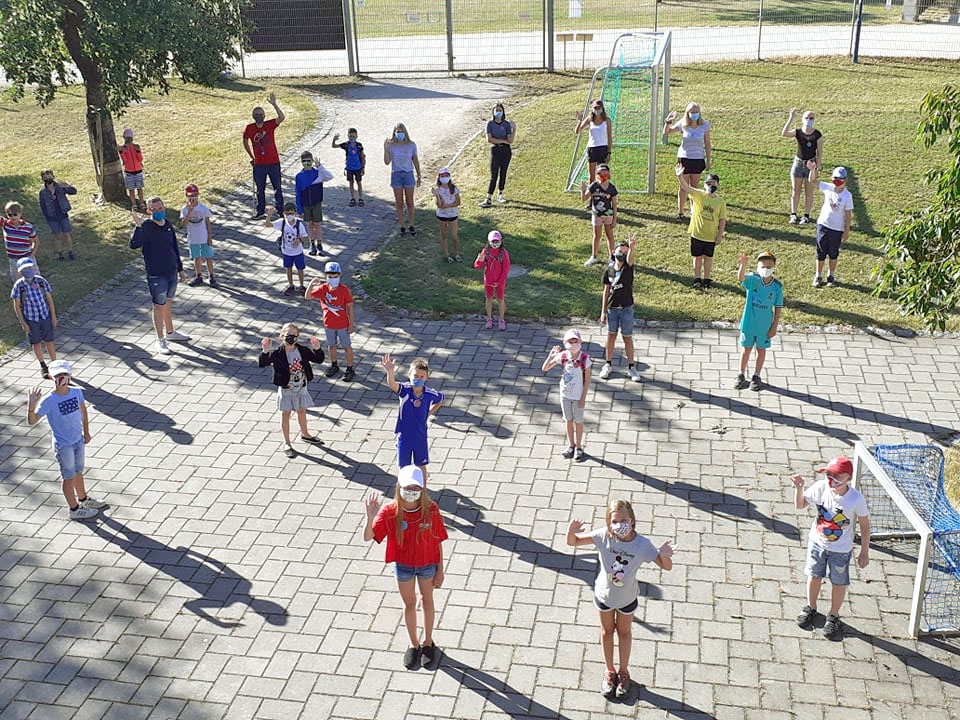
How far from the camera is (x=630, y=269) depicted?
38.4ft

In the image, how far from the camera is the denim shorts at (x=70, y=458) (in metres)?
9.59

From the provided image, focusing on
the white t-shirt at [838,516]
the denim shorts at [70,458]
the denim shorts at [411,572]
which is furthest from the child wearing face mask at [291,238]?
the white t-shirt at [838,516]

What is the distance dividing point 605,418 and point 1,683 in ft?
21.5

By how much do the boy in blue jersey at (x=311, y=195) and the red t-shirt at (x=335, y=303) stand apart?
4.42 meters

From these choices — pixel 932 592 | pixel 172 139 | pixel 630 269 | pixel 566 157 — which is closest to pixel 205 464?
pixel 630 269

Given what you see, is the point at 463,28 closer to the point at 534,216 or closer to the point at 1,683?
the point at 534,216

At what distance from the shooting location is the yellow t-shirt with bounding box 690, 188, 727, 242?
45.6 ft

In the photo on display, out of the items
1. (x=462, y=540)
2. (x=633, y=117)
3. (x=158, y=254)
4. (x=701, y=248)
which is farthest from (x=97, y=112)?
(x=462, y=540)

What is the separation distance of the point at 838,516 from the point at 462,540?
134 inches

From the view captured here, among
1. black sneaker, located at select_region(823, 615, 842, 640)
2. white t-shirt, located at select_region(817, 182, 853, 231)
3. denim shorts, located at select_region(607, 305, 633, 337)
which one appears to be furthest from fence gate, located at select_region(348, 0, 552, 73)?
black sneaker, located at select_region(823, 615, 842, 640)

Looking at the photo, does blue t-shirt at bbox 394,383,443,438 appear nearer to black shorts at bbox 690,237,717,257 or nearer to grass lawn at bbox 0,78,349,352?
black shorts at bbox 690,237,717,257

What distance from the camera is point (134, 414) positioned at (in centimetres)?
1196

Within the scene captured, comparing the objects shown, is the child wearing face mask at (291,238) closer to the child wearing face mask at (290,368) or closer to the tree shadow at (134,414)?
the tree shadow at (134,414)

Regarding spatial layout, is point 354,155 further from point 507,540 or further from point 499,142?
point 507,540
